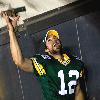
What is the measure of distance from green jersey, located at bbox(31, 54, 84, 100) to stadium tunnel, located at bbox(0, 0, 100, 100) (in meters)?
0.74

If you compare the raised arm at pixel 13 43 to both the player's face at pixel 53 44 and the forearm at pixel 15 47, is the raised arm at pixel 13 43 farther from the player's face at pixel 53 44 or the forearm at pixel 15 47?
the player's face at pixel 53 44

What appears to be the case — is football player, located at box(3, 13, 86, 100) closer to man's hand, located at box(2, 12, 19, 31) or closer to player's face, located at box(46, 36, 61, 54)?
player's face, located at box(46, 36, 61, 54)

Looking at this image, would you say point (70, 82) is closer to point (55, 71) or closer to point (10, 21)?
point (55, 71)

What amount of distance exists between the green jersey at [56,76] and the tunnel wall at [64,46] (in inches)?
28.9

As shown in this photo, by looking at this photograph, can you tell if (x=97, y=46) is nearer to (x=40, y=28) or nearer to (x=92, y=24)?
(x=92, y=24)

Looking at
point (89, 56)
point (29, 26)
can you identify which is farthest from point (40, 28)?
point (89, 56)

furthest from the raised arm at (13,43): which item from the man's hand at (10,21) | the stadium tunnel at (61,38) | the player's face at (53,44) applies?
the stadium tunnel at (61,38)

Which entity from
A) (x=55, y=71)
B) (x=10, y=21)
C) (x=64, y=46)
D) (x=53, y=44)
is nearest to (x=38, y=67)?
(x=55, y=71)

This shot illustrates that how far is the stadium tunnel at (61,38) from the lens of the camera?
502 centimetres

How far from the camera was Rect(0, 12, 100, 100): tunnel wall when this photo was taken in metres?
5.07

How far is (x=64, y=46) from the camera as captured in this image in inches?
202

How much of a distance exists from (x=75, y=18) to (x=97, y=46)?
0.54 m

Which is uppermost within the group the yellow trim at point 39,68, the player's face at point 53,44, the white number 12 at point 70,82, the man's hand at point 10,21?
the man's hand at point 10,21

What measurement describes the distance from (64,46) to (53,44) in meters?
0.76
